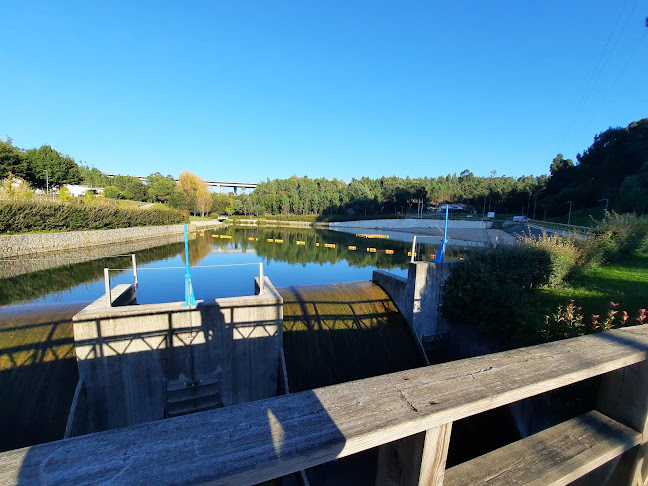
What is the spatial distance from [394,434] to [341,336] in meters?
7.34

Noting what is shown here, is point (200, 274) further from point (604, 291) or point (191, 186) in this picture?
point (191, 186)

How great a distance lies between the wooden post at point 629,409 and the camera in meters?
1.87

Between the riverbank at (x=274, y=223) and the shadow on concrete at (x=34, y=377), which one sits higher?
the shadow on concrete at (x=34, y=377)

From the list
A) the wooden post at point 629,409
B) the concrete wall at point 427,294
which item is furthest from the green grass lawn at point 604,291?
the wooden post at point 629,409

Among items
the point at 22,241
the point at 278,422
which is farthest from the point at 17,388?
the point at 22,241

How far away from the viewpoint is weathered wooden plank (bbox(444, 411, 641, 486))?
1.57m

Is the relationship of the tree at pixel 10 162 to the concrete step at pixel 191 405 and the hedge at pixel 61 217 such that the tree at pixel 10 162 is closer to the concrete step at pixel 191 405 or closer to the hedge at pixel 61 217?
the hedge at pixel 61 217

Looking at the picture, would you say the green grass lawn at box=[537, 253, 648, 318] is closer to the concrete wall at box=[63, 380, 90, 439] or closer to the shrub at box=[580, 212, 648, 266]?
the shrub at box=[580, 212, 648, 266]

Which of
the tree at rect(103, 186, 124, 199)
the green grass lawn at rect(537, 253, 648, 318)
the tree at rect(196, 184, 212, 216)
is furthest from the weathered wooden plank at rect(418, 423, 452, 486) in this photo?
the tree at rect(103, 186, 124, 199)

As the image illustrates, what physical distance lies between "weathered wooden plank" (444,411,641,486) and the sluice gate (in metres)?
5.97

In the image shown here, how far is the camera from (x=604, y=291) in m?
8.09

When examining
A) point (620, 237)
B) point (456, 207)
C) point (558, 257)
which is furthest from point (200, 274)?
point (456, 207)

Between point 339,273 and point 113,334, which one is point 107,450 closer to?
point 113,334

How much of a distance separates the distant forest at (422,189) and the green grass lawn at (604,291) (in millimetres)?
24494
